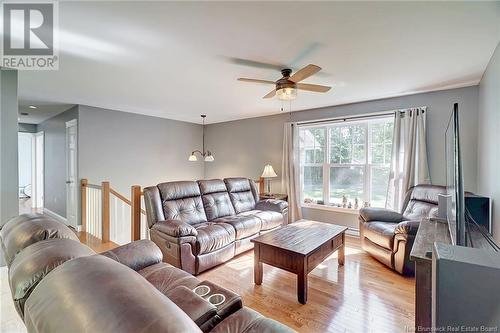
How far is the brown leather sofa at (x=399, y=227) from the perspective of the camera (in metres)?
2.65

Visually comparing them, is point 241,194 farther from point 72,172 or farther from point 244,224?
point 72,172

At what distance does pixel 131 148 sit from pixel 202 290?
4.55m

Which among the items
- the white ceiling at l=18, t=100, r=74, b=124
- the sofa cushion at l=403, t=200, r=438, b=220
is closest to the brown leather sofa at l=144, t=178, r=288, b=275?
the sofa cushion at l=403, t=200, r=438, b=220

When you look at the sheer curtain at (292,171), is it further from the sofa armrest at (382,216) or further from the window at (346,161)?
the sofa armrest at (382,216)

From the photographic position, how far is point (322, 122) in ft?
14.9

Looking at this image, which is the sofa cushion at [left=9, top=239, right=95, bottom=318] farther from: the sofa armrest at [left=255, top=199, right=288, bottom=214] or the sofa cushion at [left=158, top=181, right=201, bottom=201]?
the sofa armrest at [left=255, top=199, right=288, bottom=214]

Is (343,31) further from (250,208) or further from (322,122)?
(250,208)

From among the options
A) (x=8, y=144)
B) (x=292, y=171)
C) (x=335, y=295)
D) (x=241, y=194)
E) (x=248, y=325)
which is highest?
(x=8, y=144)

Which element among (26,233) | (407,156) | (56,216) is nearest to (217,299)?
(26,233)

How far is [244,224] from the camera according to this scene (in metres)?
3.31

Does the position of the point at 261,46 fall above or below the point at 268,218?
above

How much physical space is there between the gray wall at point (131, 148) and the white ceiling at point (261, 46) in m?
0.99

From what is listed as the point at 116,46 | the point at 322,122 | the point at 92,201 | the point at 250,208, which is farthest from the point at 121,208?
the point at 322,122

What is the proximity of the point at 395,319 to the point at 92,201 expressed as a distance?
4.54 meters
